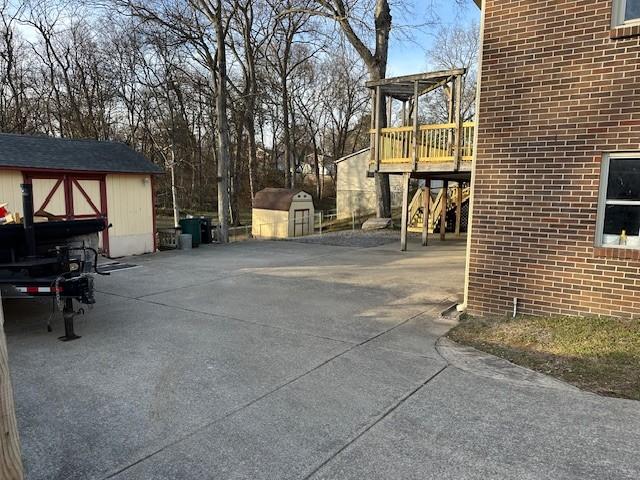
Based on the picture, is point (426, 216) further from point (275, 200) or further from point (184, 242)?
point (275, 200)

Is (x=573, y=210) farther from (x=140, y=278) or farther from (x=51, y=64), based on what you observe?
(x=51, y=64)

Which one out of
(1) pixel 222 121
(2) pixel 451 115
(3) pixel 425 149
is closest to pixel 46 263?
(3) pixel 425 149

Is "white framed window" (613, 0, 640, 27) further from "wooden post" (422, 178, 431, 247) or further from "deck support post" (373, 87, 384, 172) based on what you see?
"wooden post" (422, 178, 431, 247)

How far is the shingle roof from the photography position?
11.3 meters

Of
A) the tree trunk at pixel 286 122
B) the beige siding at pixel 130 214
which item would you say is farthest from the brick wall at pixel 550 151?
the tree trunk at pixel 286 122

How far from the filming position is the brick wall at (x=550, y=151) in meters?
5.40

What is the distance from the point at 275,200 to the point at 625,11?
57.5 ft

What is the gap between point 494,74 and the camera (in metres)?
6.18

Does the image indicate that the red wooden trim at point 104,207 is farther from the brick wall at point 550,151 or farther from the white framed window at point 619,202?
the white framed window at point 619,202

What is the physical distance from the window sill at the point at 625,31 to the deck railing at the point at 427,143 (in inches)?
253

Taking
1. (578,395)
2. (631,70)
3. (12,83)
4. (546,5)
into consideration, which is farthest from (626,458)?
(12,83)

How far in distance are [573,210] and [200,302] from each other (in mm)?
5533

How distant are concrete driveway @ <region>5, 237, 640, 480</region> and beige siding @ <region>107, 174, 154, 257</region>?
615cm

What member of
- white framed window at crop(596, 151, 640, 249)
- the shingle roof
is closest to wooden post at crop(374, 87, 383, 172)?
the shingle roof
